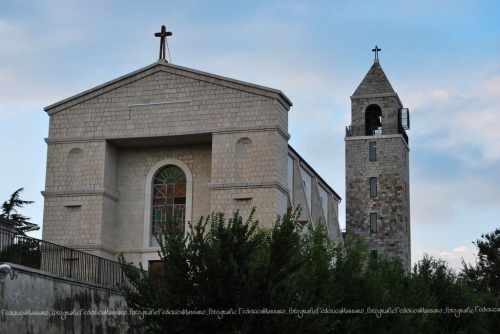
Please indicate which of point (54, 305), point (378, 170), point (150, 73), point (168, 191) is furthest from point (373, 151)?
point (54, 305)

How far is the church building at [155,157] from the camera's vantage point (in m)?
27.4

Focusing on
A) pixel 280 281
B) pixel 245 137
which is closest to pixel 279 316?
pixel 280 281

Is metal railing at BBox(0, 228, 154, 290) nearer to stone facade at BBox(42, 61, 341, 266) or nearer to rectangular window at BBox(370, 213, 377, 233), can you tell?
stone facade at BBox(42, 61, 341, 266)

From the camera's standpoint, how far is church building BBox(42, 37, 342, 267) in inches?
1080

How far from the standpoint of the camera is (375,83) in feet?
173

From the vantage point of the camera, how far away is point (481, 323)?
93.1 ft

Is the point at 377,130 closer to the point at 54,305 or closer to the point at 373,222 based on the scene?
the point at 373,222

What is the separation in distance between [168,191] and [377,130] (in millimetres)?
25867

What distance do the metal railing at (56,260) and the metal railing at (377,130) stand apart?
31.5 meters

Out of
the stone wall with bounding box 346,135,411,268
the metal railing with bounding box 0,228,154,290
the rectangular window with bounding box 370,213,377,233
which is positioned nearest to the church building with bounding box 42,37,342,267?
the metal railing with bounding box 0,228,154,290

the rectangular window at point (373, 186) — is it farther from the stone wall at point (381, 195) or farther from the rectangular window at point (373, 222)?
the rectangular window at point (373, 222)

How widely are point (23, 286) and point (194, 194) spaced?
12737mm

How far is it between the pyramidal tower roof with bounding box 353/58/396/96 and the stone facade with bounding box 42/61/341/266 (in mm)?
24801

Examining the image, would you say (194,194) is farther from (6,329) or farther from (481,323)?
(6,329)
